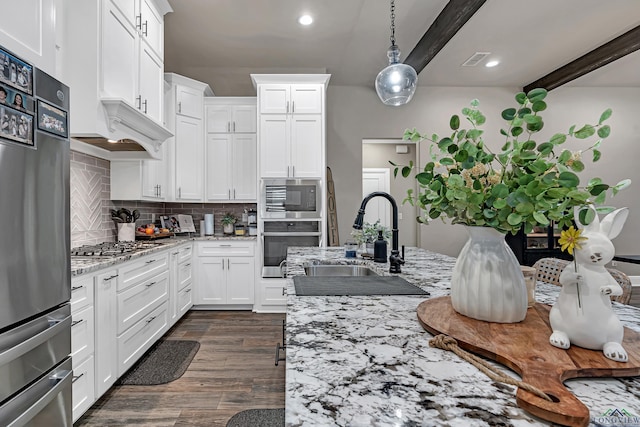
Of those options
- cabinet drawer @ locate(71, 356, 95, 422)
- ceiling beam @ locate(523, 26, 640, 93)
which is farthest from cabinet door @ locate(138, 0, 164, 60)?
ceiling beam @ locate(523, 26, 640, 93)

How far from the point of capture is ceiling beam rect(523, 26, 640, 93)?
3741 mm

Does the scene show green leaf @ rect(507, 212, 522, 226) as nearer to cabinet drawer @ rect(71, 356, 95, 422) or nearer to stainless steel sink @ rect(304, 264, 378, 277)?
stainless steel sink @ rect(304, 264, 378, 277)

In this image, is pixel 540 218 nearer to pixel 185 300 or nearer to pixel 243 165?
pixel 185 300

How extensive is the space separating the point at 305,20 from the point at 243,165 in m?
1.78

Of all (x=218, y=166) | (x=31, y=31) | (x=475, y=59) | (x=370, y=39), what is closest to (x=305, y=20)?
(x=370, y=39)

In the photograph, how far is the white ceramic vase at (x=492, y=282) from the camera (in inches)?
33.3

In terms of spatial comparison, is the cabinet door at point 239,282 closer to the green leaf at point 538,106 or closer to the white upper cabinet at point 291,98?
the white upper cabinet at point 291,98

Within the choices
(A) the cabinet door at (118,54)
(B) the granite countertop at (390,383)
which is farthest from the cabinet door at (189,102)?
(B) the granite countertop at (390,383)

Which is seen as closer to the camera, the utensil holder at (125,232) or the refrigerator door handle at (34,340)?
the refrigerator door handle at (34,340)

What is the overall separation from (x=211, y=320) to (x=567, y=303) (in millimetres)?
3560

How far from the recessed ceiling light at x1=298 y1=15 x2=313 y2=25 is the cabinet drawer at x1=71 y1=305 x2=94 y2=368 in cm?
305

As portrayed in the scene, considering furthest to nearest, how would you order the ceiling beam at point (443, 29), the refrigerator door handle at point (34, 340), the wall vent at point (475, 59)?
the wall vent at point (475, 59), the ceiling beam at point (443, 29), the refrigerator door handle at point (34, 340)

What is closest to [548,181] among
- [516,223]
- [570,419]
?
[516,223]

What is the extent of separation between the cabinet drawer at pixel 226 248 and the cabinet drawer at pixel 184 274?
22 cm
